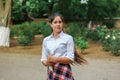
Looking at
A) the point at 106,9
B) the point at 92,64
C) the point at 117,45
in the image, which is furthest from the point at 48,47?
the point at 106,9

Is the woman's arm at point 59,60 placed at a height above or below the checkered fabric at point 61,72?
above

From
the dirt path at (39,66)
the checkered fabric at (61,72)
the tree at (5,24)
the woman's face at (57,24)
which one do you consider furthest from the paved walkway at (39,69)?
the woman's face at (57,24)

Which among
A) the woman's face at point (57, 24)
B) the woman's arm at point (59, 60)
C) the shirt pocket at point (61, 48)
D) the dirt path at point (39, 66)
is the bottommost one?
the dirt path at point (39, 66)

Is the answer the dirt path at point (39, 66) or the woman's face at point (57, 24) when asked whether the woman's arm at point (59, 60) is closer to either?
the woman's face at point (57, 24)

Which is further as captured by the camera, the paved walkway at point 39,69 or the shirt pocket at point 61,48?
the paved walkway at point 39,69

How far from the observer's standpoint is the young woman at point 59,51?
4254 mm

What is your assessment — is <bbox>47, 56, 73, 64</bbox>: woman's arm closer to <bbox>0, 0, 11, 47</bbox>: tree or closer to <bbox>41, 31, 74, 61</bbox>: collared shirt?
<bbox>41, 31, 74, 61</bbox>: collared shirt

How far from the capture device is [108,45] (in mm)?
15086

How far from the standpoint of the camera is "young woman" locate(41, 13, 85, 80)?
4254 mm

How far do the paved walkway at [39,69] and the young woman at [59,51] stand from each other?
5.10 metres

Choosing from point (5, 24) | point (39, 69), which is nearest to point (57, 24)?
point (39, 69)

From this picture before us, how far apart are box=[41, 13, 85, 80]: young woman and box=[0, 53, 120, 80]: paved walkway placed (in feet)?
16.7

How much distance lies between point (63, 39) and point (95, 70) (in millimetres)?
6590

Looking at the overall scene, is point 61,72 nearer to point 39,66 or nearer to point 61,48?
point 61,48
